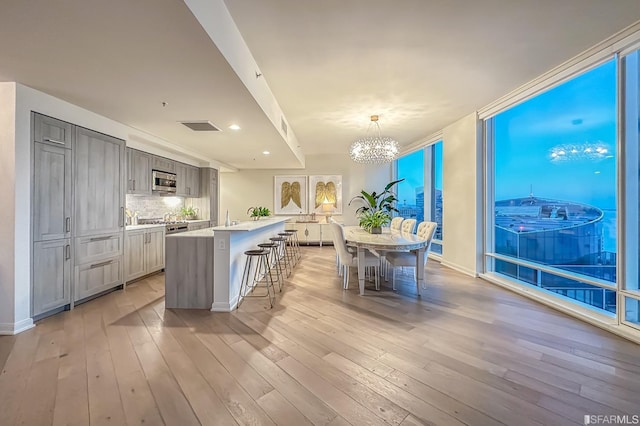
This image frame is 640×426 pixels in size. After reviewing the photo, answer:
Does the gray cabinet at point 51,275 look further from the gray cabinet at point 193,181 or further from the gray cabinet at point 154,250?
the gray cabinet at point 193,181

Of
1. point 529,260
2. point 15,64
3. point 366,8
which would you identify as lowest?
point 529,260

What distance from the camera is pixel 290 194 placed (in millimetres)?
8477

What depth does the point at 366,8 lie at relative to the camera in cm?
221

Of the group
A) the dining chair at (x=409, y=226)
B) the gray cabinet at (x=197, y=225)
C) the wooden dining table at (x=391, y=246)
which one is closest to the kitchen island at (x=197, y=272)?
the wooden dining table at (x=391, y=246)

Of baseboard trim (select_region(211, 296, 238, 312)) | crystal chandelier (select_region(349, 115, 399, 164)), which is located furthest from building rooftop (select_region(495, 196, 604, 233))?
baseboard trim (select_region(211, 296, 238, 312))

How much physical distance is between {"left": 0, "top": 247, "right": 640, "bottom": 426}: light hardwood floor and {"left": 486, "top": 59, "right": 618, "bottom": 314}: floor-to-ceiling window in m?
0.63

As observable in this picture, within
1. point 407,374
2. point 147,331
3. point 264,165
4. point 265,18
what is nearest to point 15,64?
point 265,18

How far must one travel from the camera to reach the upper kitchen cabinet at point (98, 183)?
3320mm

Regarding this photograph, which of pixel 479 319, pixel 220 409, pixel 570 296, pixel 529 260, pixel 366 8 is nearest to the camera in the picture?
pixel 220 409

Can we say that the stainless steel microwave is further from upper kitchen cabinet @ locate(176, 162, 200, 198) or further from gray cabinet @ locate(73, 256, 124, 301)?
gray cabinet @ locate(73, 256, 124, 301)

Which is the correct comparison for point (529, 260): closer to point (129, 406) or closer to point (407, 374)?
point (407, 374)

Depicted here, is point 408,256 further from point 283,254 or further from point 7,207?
point 7,207

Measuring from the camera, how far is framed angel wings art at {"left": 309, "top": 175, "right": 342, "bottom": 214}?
27.1ft

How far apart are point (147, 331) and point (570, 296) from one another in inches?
186
